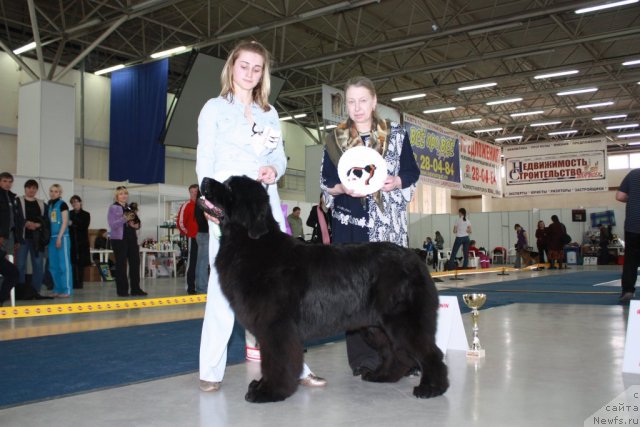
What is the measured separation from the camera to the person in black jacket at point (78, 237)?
11.4 m

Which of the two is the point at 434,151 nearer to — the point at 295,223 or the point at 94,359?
the point at 295,223

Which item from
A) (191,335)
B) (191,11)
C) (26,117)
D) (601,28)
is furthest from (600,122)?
(191,335)

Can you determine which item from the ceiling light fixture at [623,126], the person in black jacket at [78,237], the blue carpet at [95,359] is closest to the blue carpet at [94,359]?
the blue carpet at [95,359]

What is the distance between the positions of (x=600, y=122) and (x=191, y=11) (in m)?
24.8

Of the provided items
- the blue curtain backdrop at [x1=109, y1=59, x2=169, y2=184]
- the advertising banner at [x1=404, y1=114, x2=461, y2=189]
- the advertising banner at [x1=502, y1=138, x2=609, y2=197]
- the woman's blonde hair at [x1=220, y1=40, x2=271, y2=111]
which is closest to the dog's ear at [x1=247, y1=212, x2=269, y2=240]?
the woman's blonde hair at [x1=220, y1=40, x2=271, y2=111]

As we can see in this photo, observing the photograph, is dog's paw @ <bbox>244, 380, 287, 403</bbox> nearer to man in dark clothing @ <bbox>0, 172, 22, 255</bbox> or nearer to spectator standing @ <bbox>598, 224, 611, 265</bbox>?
man in dark clothing @ <bbox>0, 172, 22, 255</bbox>

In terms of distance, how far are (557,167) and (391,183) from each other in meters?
22.8

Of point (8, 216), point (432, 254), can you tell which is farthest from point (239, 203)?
point (432, 254)

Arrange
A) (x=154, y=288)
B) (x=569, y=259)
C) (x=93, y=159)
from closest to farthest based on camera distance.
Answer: (x=154, y=288) < (x=93, y=159) < (x=569, y=259)

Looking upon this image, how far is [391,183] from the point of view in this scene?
3736 millimetres

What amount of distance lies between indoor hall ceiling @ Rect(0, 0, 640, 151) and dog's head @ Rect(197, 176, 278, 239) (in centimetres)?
1310

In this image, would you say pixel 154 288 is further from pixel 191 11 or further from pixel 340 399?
pixel 191 11

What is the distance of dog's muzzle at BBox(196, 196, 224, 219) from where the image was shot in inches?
121

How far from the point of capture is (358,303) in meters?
3.14
